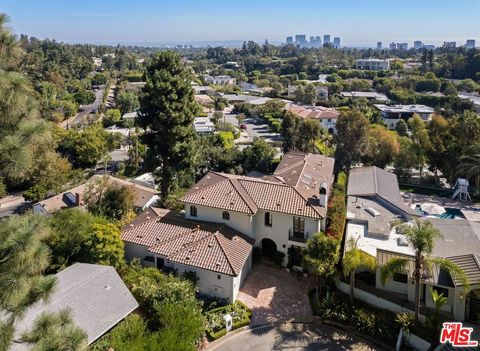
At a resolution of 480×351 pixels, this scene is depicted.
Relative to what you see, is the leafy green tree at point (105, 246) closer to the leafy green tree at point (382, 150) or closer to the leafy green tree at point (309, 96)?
the leafy green tree at point (382, 150)

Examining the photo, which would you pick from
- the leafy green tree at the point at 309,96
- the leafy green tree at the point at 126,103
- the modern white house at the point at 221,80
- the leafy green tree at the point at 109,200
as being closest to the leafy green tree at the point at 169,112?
the leafy green tree at the point at 109,200

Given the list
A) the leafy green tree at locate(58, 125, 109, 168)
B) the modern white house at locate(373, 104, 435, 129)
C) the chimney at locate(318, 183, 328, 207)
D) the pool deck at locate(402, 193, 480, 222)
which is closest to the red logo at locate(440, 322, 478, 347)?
the chimney at locate(318, 183, 328, 207)

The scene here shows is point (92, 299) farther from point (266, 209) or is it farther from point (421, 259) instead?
point (421, 259)

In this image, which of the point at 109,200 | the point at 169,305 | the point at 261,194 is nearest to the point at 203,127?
the point at 109,200

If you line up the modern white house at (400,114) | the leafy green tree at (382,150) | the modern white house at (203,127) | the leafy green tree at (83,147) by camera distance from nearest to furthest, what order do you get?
1. the leafy green tree at (382,150)
2. the leafy green tree at (83,147)
3. the modern white house at (203,127)
4. the modern white house at (400,114)

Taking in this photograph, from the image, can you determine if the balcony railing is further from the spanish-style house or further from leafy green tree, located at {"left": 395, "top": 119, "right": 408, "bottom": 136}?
leafy green tree, located at {"left": 395, "top": 119, "right": 408, "bottom": 136}

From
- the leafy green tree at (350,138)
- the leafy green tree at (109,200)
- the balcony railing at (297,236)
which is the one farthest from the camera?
the leafy green tree at (350,138)
